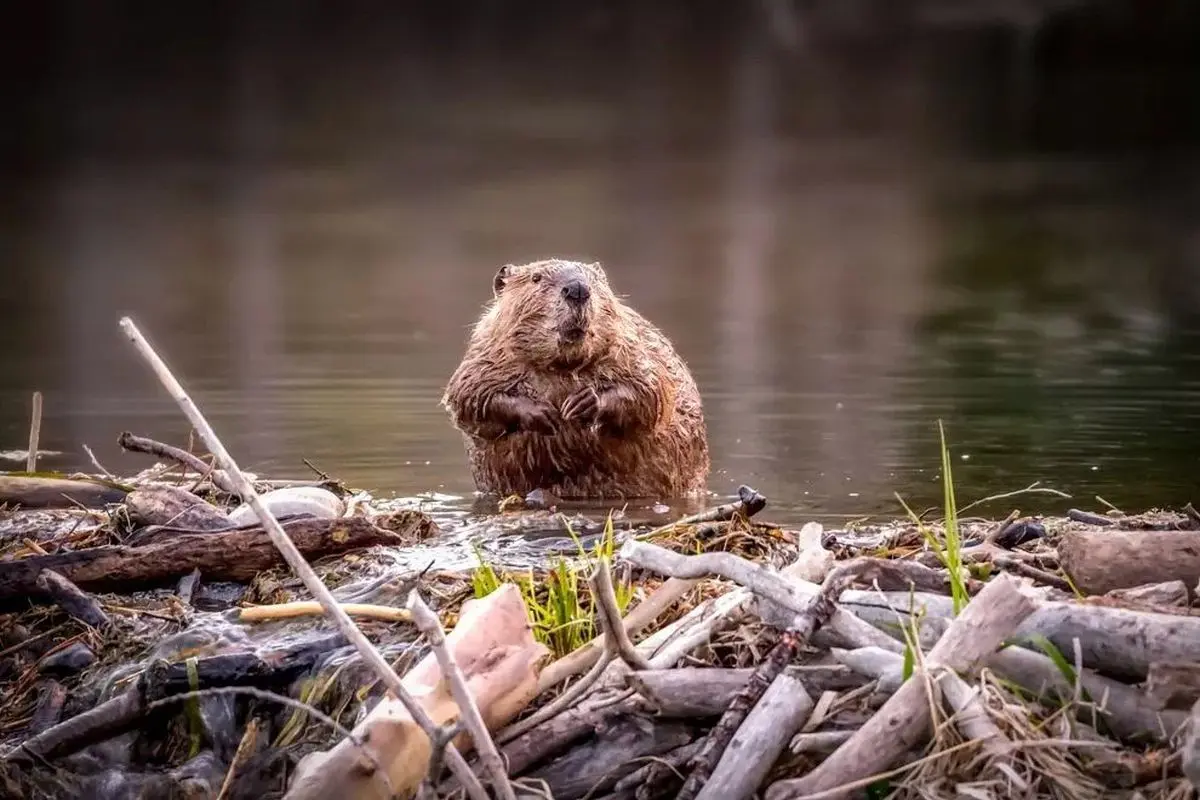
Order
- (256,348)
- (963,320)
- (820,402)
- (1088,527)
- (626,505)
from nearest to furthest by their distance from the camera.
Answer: (1088,527) < (626,505) < (820,402) < (256,348) < (963,320)

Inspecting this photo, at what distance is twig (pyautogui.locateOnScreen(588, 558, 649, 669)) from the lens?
2.77 metres

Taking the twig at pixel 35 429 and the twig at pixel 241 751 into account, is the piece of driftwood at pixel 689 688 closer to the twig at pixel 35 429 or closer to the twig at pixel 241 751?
the twig at pixel 241 751

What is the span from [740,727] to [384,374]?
8.47 metres

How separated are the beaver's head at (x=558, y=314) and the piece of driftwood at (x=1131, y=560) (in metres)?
2.76

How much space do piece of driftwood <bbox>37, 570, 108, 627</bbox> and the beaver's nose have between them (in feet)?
7.67

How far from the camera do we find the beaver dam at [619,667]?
9.01 feet

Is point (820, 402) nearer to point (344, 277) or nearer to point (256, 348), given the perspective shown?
Result: point (256, 348)

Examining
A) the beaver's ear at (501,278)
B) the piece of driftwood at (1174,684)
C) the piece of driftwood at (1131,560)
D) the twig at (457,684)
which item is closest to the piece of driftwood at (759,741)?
the twig at (457,684)

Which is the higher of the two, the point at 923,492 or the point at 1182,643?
the point at 1182,643

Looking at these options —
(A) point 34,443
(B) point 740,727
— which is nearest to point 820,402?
(A) point 34,443

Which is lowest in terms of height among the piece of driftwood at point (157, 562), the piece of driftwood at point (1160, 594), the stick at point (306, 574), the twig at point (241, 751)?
the twig at point (241, 751)

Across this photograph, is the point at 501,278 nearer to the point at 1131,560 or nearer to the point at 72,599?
the point at 72,599

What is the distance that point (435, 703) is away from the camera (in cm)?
296

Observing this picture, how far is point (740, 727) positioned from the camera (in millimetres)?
2871
